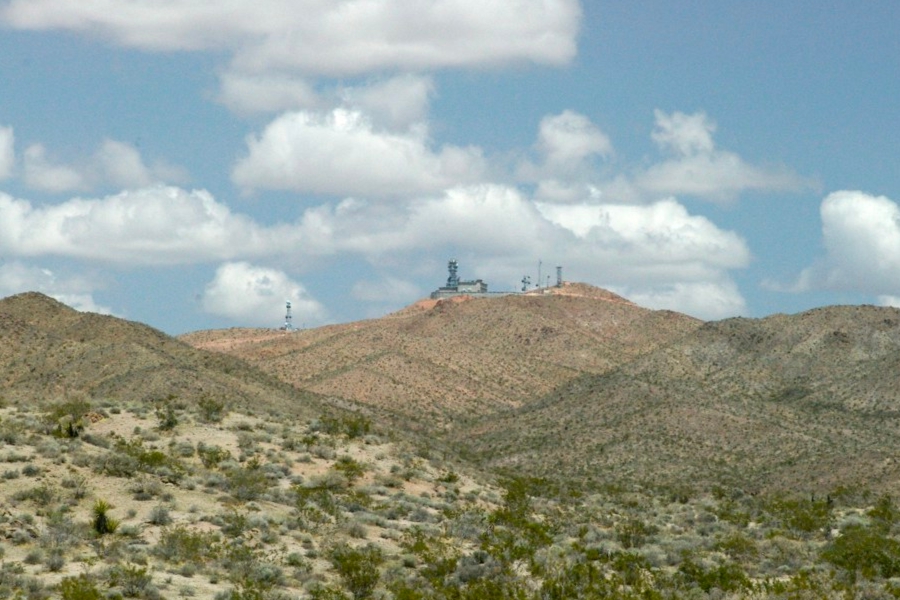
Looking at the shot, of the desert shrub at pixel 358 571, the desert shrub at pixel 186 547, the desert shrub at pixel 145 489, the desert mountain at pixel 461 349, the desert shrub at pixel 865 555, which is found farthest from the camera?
Answer: the desert mountain at pixel 461 349

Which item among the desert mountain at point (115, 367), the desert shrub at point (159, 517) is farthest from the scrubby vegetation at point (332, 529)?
the desert mountain at point (115, 367)

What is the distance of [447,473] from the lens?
50188 millimetres

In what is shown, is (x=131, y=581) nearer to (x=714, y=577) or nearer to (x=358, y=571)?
(x=358, y=571)

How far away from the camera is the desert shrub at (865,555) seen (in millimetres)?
38812

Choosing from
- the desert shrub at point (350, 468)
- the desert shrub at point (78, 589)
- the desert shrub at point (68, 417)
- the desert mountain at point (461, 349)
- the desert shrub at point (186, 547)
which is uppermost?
the desert mountain at point (461, 349)

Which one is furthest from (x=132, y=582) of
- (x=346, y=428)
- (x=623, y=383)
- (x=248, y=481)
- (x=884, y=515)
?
(x=623, y=383)

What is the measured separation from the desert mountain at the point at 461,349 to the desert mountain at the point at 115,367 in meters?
18.8

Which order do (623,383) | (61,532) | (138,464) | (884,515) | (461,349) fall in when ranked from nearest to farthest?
1. (61,532)
2. (138,464)
3. (884,515)
4. (623,383)
5. (461,349)

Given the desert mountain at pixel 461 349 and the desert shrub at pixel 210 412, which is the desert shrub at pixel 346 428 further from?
the desert mountain at pixel 461 349

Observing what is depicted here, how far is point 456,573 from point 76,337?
66.6 meters

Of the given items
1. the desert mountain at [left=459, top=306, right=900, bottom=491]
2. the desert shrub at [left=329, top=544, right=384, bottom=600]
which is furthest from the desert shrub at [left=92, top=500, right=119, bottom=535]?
the desert mountain at [left=459, top=306, right=900, bottom=491]

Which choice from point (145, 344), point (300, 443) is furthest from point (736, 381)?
point (300, 443)

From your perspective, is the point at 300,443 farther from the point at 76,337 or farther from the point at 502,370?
the point at 502,370

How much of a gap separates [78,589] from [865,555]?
2332cm
